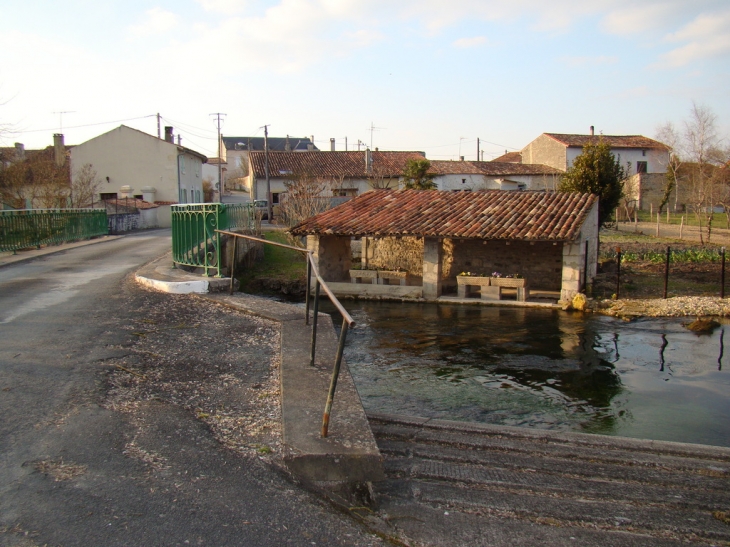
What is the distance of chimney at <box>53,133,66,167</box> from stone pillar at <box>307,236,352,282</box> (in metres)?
23.8

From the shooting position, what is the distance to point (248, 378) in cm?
564

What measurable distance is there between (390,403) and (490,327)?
6534 millimetres

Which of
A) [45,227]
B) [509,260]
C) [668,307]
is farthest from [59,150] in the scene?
[668,307]

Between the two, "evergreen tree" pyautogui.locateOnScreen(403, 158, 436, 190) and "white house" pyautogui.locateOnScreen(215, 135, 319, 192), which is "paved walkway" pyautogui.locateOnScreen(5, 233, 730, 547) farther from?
"white house" pyautogui.locateOnScreen(215, 135, 319, 192)

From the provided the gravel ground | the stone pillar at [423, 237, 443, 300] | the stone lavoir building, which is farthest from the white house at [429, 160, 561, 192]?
the gravel ground

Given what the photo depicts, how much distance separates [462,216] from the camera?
18.0 m

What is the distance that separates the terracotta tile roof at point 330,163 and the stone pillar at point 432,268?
80.7 ft

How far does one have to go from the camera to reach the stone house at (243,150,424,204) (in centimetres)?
4106

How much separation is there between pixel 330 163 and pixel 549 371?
3482 cm

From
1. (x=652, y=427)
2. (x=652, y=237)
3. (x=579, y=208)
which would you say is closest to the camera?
(x=652, y=427)

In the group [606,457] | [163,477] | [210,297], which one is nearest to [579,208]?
[210,297]

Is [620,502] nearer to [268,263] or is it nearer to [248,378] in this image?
[248,378]

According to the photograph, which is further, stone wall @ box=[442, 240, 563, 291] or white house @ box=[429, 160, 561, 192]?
white house @ box=[429, 160, 561, 192]

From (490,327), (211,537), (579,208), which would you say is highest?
(579,208)
